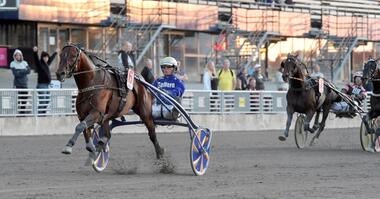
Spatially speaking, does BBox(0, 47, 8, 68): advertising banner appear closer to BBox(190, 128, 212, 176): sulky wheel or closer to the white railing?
the white railing

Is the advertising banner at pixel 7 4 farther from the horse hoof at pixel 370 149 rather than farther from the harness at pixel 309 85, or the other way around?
the horse hoof at pixel 370 149

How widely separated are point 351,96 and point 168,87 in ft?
22.0

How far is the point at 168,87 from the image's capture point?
13492 millimetres

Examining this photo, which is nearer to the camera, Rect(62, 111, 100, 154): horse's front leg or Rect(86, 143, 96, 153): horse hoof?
Rect(62, 111, 100, 154): horse's front leg

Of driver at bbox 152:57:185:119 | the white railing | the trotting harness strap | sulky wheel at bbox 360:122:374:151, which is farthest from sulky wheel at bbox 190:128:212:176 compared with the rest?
the white railing

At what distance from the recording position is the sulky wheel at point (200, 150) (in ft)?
40.5

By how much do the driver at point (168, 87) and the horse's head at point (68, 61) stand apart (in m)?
1.49

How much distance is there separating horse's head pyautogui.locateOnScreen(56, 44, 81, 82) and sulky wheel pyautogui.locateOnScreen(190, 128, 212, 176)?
6.04 ft

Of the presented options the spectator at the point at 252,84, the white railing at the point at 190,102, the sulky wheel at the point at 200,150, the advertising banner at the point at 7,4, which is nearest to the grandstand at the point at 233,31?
the spectator at the point at 252,84

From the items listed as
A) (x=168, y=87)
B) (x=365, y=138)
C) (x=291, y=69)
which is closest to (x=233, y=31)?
(x=291, y=69)

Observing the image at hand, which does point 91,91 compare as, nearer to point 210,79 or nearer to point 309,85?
point 309,85

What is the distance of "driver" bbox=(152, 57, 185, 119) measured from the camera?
13.3 m

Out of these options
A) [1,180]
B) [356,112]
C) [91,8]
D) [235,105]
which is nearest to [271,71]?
[91,8]

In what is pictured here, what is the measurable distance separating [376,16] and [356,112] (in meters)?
29.5
